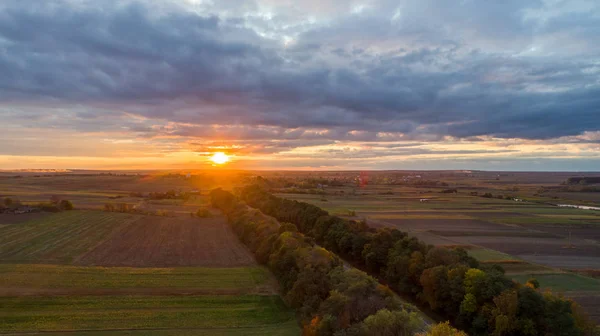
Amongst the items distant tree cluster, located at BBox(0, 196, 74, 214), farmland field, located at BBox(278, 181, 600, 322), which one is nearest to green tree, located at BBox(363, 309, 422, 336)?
farmland field, located at BBox(278, 181, 600, 322)

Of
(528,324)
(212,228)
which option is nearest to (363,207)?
(212,228)

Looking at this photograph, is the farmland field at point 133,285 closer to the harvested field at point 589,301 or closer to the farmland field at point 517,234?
the harvested field at point 589,301

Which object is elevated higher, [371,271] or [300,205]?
[300,205]

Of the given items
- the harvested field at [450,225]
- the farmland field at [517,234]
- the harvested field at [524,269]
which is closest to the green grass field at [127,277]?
the harvested field at [524,269]

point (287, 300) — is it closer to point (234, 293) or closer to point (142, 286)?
point (234, 293)

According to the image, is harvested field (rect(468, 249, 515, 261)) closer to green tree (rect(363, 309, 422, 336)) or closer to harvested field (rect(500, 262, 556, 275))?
harvested field (rect(500, 262, 556, 275))
